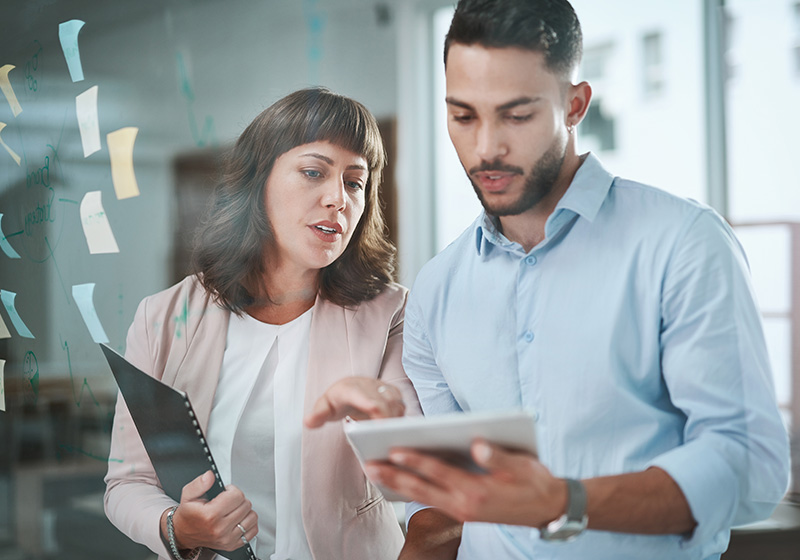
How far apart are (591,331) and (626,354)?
0.05 m

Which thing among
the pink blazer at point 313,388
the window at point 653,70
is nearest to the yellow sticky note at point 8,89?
the pink blazer at point 313,388

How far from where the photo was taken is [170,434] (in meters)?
0.98

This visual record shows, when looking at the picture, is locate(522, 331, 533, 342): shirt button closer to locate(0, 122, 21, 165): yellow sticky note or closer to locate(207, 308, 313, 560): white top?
locate(207, 308, 313, 560): white top

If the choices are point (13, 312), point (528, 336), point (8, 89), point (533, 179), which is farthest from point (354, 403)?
point (8, 89)

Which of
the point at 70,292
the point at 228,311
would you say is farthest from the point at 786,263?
the point at 70,292

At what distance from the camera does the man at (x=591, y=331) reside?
80 cm

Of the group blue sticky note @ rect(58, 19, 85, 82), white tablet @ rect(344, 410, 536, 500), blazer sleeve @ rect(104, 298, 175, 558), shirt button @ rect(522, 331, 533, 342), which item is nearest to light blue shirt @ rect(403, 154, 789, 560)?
shirt button @ rect(522, 331, 533, 342)

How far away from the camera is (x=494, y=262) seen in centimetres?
99

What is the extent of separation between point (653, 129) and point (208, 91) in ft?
2.02

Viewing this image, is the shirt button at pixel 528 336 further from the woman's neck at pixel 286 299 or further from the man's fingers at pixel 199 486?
the man's fingers at pixel 199 486

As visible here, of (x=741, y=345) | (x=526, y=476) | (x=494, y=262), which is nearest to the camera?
(x=526, y=476)

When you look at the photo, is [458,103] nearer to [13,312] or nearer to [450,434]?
[450,434]

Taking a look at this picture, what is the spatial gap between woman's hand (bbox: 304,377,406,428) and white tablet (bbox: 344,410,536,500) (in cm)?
18

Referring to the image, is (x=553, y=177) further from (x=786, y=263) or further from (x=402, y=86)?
(x=786, y=263)
